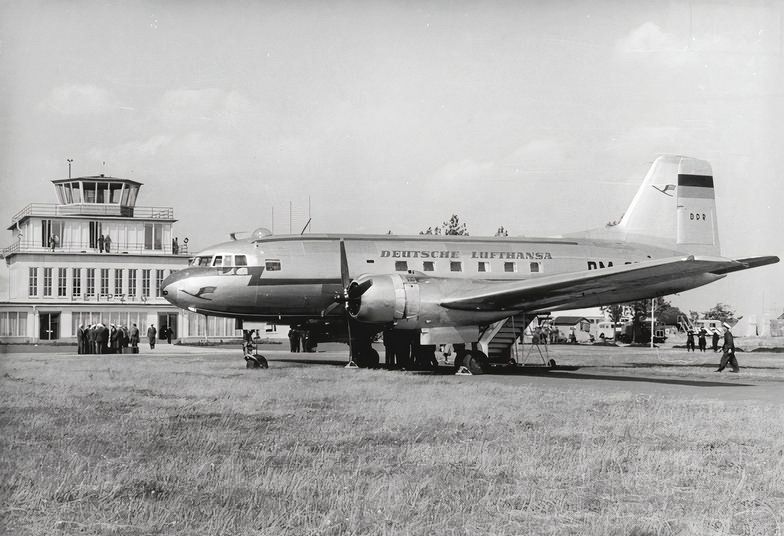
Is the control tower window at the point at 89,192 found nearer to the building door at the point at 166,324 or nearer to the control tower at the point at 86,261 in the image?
the control tower at the point at 86,261

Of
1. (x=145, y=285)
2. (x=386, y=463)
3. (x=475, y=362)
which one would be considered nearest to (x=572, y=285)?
(x=475, y=362)

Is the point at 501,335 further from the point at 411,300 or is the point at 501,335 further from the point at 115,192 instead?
the point at 115,192

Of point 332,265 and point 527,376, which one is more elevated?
point 332,265

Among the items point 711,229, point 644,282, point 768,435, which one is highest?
point 711,229

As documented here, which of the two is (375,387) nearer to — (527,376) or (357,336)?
(527,376)

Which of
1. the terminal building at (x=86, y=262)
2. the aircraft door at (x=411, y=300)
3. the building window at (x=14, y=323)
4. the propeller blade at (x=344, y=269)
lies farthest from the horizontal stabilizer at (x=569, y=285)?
the building window at (x=14, y=323)

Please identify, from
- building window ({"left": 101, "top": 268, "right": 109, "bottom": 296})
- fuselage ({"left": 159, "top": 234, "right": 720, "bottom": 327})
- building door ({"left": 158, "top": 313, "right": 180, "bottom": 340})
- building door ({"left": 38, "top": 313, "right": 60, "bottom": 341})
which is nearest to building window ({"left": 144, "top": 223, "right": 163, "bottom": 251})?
building window ({"left": 101, "top": 268, "right": 109, "bottom": 296})

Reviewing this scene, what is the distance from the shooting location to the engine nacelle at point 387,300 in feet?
72.4

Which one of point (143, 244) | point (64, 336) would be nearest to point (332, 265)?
point (143, 244)

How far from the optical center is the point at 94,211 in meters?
51.9

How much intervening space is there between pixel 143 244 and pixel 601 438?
48026 millimetres

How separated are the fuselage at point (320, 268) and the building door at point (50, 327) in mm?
34441

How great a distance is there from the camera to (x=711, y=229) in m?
30.3

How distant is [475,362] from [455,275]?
351cm
